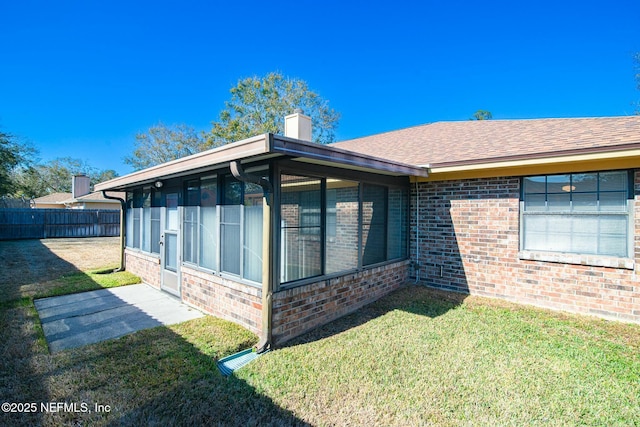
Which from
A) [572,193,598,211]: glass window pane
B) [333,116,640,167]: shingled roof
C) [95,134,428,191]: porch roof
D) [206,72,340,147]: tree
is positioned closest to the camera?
[95,134,428,191]: porch roof

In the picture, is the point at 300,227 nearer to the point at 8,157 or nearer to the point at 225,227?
the point at 225,227

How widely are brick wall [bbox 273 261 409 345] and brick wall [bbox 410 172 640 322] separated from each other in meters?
1.19

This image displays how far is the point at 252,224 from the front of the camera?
4.45 m

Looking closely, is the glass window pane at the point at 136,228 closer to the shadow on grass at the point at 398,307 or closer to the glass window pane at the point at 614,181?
the shadow on grass at the point at 398,307

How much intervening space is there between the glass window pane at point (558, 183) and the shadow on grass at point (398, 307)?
2413mm

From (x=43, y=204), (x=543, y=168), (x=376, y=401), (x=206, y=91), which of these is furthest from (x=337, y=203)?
(x=43, y=204)

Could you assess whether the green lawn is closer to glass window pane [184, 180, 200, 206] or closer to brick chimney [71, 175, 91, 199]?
glass window pane [184, 180, 200, 206]

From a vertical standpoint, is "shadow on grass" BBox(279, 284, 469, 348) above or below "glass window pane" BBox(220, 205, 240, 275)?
below

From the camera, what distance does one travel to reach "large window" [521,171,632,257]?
479 centimetres

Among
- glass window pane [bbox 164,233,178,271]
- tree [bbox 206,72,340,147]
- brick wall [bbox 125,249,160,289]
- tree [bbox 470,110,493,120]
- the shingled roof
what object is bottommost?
brick wall [bbox 125,249,160,289]

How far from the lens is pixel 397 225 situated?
652 cm

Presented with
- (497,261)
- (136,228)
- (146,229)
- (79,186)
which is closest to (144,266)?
(146,229)

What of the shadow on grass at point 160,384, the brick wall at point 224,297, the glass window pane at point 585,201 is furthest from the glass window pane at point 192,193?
the glass window pane at point 585,201

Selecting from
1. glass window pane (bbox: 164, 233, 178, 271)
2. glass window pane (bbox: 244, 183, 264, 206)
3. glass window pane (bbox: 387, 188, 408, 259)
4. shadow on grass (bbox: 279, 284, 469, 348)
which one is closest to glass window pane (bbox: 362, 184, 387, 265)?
glass window pane (bbox: 387, 188, 408, 259)
